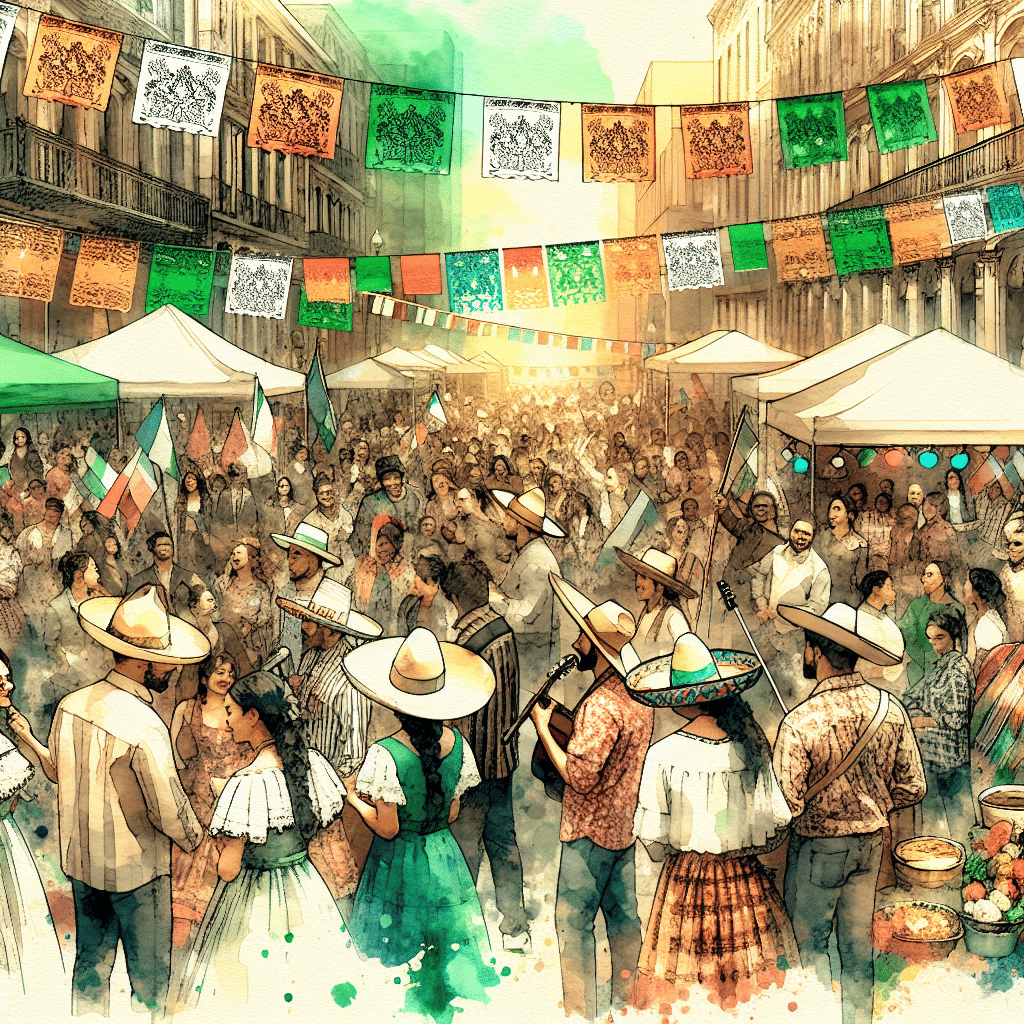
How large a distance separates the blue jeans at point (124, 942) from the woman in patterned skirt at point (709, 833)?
266cm

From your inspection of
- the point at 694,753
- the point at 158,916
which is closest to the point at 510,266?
the point at 694,753

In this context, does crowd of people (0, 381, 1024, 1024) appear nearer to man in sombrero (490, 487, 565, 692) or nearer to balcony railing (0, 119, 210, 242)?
man in sombrero (490, 487, 565, 692)

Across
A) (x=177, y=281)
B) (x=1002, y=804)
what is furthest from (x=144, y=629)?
(x=1002, y=804)

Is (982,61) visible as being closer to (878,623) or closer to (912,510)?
(912,510)

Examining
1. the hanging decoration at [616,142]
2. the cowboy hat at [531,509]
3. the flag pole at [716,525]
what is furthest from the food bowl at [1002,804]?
the hanging decoration at [616,142]

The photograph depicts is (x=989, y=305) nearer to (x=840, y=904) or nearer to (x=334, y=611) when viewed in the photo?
(x=840, y=904)

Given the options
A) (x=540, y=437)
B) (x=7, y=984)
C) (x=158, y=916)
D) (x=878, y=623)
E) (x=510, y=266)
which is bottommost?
(x=7, y=984)

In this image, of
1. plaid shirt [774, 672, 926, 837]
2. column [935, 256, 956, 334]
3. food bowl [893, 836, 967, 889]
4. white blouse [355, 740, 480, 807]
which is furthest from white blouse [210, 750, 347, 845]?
column [935, 256, 956, 334]

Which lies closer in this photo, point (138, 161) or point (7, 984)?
point (7, 984)

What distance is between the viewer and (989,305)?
6.24m

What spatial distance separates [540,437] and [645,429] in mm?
646

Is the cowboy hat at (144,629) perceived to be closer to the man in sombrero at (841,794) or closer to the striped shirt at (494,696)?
the striped shirt at (494,696)

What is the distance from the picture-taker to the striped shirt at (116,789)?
546 centimetres

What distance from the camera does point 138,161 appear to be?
260 inches
